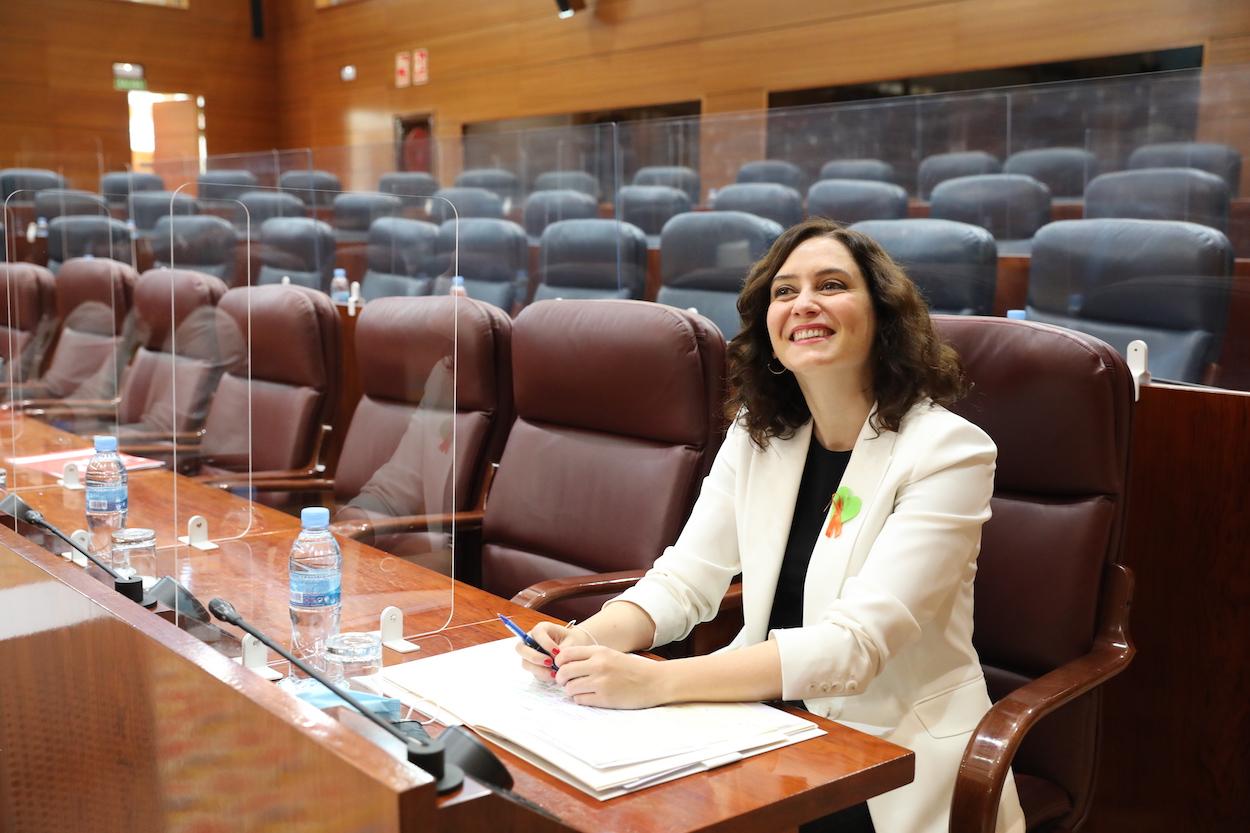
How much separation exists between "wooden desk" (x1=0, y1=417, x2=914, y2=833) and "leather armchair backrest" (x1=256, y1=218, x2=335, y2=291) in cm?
86

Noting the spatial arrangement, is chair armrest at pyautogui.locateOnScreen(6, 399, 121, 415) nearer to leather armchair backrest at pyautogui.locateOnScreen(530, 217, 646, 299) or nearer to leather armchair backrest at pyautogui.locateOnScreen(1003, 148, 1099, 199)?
leather armchair backrest at pyautogui.locateOnScreen(530, 217, 646, 299)

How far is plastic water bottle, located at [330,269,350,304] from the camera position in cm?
329

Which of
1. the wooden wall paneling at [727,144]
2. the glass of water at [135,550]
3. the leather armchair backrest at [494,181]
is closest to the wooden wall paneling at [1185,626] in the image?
the glass of water at [135,550]

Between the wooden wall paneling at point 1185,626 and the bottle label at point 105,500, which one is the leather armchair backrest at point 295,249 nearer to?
the bottle label at point 105,500

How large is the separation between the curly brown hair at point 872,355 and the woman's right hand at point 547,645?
39 centimetres

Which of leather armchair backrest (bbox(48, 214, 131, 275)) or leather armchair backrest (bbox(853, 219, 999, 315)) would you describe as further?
leather armchair backrest (bbox(853, 219, 999, 315))

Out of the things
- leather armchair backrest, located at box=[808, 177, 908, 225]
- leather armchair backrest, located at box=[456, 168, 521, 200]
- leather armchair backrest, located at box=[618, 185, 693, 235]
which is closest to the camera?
leather armchair backrest, located at box=[808, 177, 908, 225]

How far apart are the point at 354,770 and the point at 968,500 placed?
81cm

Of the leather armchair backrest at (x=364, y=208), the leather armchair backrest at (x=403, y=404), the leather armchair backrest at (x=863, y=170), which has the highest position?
the leather armchair backrest at (x=863, y=170)

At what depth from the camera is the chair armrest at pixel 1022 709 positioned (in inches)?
46.7

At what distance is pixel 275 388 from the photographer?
7.70 ft

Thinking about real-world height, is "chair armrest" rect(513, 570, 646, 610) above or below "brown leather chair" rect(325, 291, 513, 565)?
below

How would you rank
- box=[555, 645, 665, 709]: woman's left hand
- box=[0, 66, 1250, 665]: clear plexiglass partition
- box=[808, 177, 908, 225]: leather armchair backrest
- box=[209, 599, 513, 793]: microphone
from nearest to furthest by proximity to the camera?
box=[209, 599, 513, 793]: microphone
box=[555, 645, 665, 709]: woman's left hand
box=[0, 66, 1250, 665]: clear plexiglass partition
box=[808, 177, 908, 225]: leather armchair backrest

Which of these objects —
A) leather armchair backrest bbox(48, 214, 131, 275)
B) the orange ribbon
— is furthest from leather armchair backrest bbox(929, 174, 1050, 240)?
leather armchair backrest bbox(48, 214, 131, 275)
